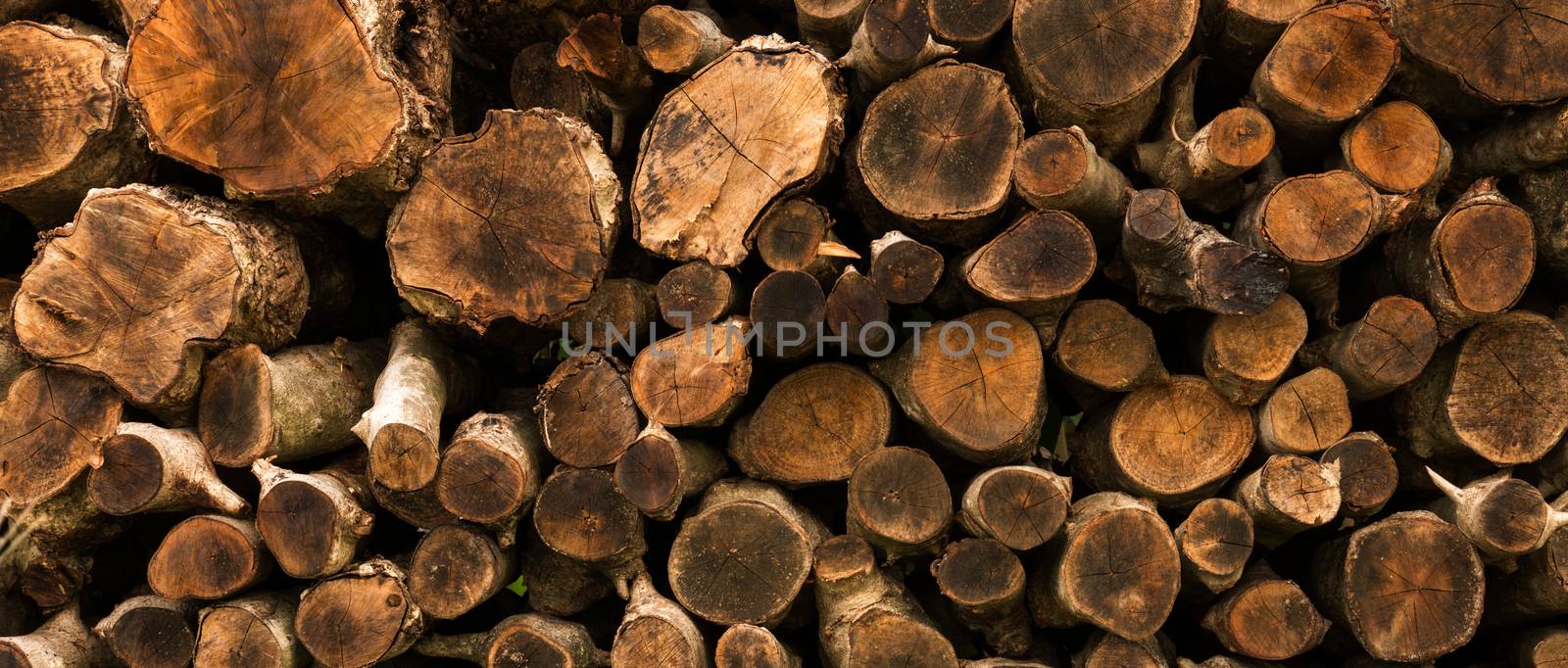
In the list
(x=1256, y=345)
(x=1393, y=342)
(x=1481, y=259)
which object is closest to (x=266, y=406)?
(x=1256, y=345)

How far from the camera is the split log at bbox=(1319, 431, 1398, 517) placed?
2.75 meters

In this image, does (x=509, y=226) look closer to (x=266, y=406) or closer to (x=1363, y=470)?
(x=266, y=406)

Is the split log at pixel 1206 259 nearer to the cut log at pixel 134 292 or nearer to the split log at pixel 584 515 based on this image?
the split log at pixel 584 515

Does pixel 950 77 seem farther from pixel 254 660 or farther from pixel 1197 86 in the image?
pixel 254 660

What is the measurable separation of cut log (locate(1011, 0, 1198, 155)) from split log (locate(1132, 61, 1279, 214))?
21 centimetres

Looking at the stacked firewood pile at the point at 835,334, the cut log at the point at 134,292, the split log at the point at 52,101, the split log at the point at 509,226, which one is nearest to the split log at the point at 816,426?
the stacked firewood pile at the point at 835,334

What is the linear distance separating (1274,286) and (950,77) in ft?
3.68

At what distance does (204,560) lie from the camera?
2916mm

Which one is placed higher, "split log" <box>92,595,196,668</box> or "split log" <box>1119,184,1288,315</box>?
"split log" <box>1119,184,1288,315</box>

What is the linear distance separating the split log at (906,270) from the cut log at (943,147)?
0.18 meters

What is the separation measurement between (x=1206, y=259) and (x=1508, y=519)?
3.65 feet

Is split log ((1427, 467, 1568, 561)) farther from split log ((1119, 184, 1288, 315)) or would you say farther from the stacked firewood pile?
split log ((1119, 184, 1288, 315))

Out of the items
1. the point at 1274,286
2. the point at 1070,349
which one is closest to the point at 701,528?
the point at 1070,349

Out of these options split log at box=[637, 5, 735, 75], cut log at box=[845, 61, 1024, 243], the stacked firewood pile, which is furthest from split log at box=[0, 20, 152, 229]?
cut log at box=[845, 61, 1024, 243]
